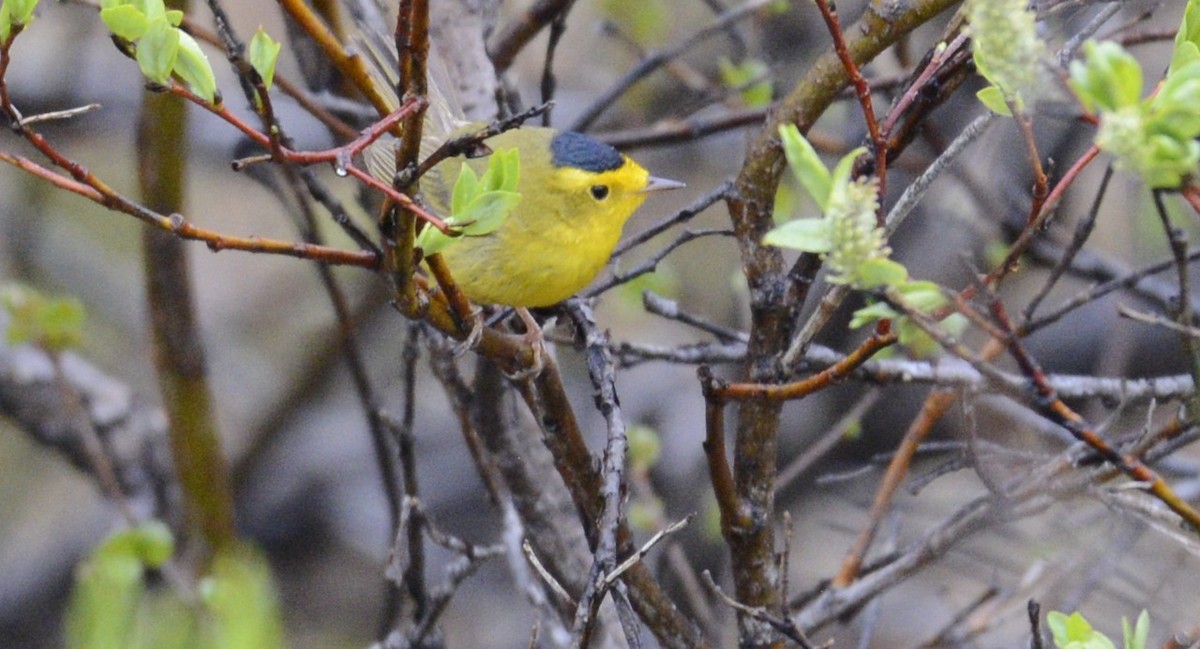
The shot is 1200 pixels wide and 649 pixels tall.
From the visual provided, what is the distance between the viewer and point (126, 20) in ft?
3.78

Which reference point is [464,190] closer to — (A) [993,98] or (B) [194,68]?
(B) [194,68]

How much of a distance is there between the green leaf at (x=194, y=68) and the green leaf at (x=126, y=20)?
0.03 m

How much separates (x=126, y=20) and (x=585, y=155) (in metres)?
1.31

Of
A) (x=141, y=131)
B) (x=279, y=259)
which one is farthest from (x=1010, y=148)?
(x=279, y=259)

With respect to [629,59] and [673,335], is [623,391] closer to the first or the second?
[673,335]

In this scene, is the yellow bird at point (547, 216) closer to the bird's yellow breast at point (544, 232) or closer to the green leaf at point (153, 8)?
the bird's yellow breast at point (544, 232)

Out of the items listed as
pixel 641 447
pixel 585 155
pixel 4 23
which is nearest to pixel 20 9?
pixel 4 23

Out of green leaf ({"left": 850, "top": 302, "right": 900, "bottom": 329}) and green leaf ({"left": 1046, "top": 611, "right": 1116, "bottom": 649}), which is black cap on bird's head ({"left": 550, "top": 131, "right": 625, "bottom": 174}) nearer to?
green leaf ({"left": 850, "top": 302, "right": 900, "bottom": 329})

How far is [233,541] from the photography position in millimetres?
3250

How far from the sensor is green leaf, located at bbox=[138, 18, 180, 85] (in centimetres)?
114

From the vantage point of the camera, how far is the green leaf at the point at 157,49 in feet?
3.75

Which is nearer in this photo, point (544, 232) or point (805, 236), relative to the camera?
point (805, 236)

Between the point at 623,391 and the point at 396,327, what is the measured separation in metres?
1.28

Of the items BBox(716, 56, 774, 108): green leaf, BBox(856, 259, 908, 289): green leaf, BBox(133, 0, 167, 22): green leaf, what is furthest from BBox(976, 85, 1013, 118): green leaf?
BBox(716, 56, 774, 108): green leaf
